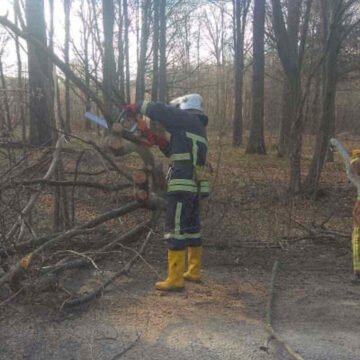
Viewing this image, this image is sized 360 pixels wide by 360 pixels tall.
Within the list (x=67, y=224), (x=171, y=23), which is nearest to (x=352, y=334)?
(x=67, y=224)

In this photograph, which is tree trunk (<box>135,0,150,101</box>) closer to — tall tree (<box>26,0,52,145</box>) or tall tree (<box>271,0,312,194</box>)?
tall tree (<box>26,0,52,145</box>)

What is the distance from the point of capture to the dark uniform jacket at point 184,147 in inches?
170

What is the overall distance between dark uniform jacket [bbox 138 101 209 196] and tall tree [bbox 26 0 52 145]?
1397 mm

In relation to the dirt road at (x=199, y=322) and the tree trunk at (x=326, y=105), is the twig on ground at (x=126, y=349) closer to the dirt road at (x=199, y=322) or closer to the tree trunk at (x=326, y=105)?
the dirt road at (x=199, y=322)

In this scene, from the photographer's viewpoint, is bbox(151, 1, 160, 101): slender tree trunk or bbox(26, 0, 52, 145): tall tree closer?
bbox(26, 0, 52, 145): tall tree

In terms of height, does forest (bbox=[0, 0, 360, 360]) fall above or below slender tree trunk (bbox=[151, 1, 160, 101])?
below

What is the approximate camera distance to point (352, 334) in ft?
11.3

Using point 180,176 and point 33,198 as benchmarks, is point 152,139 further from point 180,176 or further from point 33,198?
point 33,198

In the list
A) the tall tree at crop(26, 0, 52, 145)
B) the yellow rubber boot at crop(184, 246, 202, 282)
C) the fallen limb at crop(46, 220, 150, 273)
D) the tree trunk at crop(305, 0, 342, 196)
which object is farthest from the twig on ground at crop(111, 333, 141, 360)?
the tree trunk at crop(305, 0, 342, 196)

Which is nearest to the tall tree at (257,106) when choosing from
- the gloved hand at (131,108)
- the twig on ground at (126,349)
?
the gloved hand at (131,108)

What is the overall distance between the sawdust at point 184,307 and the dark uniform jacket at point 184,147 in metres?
0.99

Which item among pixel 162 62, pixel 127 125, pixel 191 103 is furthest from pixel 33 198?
pixel 162 62

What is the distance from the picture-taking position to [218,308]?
3.93m

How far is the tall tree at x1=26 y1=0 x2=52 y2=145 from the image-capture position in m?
5.01
